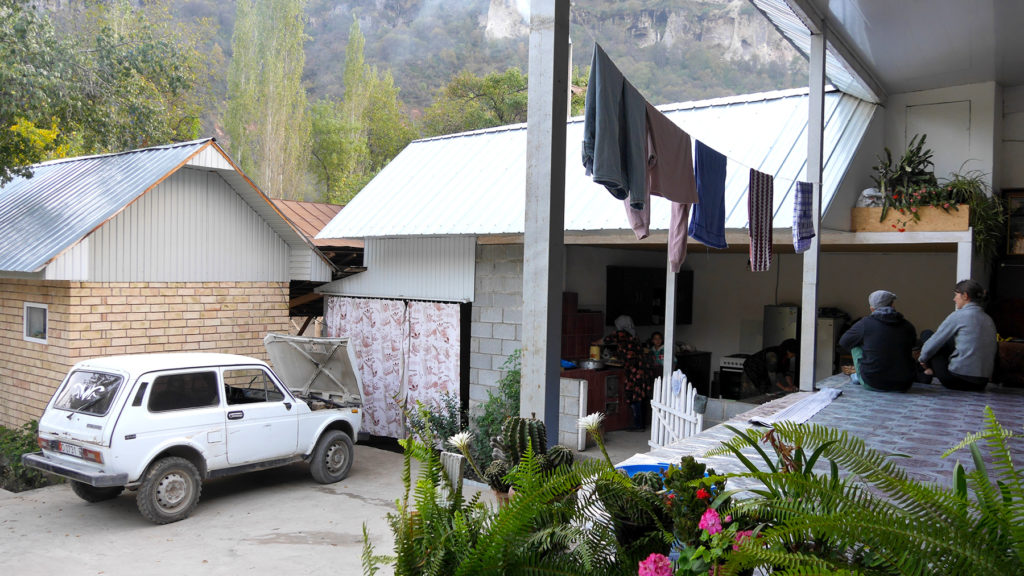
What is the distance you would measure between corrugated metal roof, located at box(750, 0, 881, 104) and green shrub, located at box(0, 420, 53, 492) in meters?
10.6

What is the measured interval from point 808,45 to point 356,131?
116 feet

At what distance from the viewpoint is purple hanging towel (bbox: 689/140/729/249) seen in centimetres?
679

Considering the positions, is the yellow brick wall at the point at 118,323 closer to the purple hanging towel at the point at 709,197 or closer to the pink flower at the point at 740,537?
the purple hanging towel at the point at 709,197

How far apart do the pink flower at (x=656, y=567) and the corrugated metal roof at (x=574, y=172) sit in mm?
7647

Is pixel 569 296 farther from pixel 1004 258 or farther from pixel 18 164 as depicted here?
pixel 18 164

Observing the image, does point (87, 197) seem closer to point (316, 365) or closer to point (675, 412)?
point (316, 365)

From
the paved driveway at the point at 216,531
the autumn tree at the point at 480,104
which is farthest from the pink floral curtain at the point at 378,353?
the autumn tree at the point at 480,104

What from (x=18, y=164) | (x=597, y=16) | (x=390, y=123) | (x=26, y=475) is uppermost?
(x=597, y=16)

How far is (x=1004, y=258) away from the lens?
11125 mm

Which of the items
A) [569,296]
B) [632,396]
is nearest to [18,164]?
[569,296]

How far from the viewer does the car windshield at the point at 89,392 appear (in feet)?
27.8

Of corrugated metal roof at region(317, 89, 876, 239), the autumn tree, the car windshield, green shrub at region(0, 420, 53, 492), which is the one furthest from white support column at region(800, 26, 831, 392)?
the autumn tree

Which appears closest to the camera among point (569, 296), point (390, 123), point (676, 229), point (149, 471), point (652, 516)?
point (652, 516)

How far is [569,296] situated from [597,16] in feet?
188
